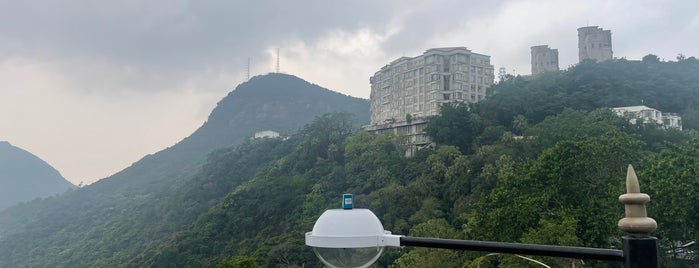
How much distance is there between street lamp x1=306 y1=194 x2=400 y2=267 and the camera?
1817 millimetres

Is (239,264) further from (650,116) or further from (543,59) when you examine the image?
(543,59)

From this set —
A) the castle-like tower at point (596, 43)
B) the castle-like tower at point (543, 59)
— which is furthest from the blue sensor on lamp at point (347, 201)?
the castle-like tower at point (543, 59)

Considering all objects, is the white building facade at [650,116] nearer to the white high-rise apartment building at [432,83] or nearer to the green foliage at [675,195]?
the white high-rise apartment building at [432,83]

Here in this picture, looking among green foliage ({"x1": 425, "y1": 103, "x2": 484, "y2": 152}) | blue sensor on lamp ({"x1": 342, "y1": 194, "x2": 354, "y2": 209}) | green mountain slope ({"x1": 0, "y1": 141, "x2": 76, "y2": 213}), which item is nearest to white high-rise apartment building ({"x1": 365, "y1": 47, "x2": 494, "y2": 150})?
green foliage ({"x1": 425, "y1": 103, "x2": 484, "y2": 152})

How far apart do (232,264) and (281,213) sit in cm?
1738

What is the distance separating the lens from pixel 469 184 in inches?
997

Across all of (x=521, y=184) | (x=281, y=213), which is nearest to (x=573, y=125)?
(x=521, y=184)

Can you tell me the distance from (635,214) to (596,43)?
190ft

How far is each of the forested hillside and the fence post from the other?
7.11m

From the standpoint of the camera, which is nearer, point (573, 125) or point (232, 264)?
A: point (232, 264)

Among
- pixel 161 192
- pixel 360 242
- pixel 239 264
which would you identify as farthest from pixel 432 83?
pixel 161 192

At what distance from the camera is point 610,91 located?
116 feet

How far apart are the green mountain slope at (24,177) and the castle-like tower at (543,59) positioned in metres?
123

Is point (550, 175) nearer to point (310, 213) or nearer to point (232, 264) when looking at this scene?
point (232, 264)
